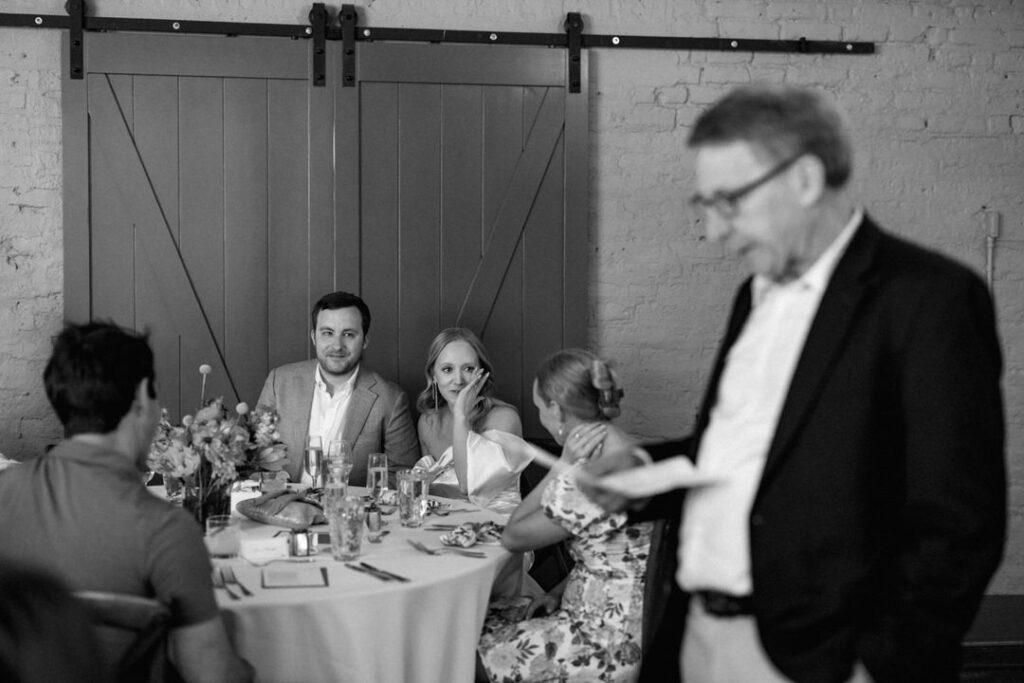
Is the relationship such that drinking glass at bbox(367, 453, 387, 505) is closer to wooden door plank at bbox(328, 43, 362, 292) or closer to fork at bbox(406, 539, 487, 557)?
fork at bbox(406, 539, 487, 557)

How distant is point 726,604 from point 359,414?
105 inches

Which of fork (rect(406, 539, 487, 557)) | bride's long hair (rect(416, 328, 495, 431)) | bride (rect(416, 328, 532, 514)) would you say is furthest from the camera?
bride's long hair (rect(416, 328, 495, 431))

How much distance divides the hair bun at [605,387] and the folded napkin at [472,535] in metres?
0.45

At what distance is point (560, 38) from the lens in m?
4.18

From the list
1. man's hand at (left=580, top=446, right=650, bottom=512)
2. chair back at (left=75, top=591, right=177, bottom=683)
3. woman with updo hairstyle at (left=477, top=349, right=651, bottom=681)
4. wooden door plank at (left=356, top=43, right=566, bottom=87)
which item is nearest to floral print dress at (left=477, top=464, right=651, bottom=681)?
woman with updo hairstyle at (left=477, top=349, right=651, bottom=681)

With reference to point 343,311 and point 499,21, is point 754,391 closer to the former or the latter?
point 343,311

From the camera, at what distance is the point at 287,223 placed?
162 inches

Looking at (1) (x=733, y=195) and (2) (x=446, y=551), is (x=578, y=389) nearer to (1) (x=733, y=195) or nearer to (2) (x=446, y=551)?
(2) (x=446, y=551)

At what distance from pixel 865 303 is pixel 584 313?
2891 millimetres

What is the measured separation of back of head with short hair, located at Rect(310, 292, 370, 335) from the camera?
12.8 feet

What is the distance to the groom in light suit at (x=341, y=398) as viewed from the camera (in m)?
3.90

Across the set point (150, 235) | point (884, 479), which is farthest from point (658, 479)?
point (150, 235)

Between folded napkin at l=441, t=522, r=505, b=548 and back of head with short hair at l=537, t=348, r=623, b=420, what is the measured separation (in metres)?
0.39

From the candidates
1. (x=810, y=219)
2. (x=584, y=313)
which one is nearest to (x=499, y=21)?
(x=584, y=313)
